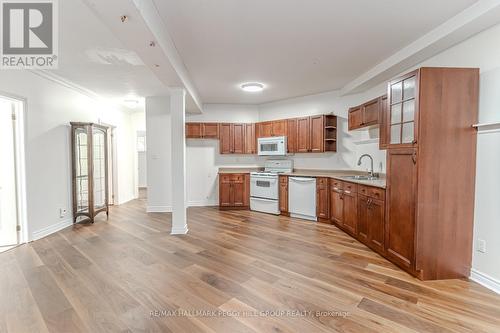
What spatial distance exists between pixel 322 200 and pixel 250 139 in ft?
8.15

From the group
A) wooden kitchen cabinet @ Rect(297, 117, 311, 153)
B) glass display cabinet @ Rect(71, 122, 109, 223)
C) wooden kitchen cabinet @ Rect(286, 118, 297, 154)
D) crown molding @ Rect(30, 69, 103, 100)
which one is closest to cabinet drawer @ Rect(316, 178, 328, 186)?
wooden kitchen cabinet @ Rect(297, 117, 311, 153)

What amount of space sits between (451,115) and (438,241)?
4.37 ft

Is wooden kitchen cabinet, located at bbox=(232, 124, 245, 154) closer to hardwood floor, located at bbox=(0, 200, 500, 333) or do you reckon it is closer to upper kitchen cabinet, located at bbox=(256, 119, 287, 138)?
upper kitchen cabinet, located at bbox=(256, 119, 287, 138)

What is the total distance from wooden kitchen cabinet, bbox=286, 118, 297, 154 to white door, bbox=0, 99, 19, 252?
491cm

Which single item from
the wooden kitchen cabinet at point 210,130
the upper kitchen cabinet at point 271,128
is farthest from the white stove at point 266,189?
the wooden kitchen cabinet at point 210,130

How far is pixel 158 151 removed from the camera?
584cm

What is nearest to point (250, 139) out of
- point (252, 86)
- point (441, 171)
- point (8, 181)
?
point (252, 86)

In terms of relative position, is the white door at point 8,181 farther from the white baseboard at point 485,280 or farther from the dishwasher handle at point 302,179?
the white baseboard at point 485,280

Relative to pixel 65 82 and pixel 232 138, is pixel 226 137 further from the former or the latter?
pixel 65 82

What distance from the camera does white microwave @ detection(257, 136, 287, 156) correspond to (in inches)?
228

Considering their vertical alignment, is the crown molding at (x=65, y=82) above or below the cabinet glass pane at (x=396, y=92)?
above

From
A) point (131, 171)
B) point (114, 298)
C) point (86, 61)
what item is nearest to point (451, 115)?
point (114, 298)

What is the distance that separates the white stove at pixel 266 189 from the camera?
219 inches

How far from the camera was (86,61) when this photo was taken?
142 inches
